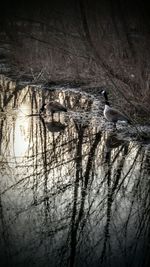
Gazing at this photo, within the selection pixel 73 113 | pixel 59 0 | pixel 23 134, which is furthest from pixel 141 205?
pixel 59 0

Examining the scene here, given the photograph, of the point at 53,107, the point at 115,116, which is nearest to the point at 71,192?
the point at 115,116

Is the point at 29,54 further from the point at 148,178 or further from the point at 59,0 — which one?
the point at 148,178

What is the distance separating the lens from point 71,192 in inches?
271

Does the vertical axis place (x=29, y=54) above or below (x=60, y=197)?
above

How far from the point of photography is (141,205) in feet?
22.2

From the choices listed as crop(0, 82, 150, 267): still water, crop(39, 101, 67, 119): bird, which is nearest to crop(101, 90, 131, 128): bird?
crop(0, 82, 150, 267): still water

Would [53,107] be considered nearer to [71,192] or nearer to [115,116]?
[115,116]

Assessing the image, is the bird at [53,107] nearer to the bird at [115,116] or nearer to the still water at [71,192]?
the still water at [71,192]

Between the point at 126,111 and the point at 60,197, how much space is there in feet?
11.4

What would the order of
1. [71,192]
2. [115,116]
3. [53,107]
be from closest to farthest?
[71,192]
[115,116]
[53,107]

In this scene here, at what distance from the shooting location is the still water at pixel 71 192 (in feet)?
18.3

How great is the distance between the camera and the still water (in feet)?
18.3

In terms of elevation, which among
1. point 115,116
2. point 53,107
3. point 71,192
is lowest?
point 71,192

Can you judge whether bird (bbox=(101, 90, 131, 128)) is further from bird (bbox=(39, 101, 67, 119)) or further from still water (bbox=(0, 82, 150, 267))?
bird (bbox=(39, 101, 67, 119))
